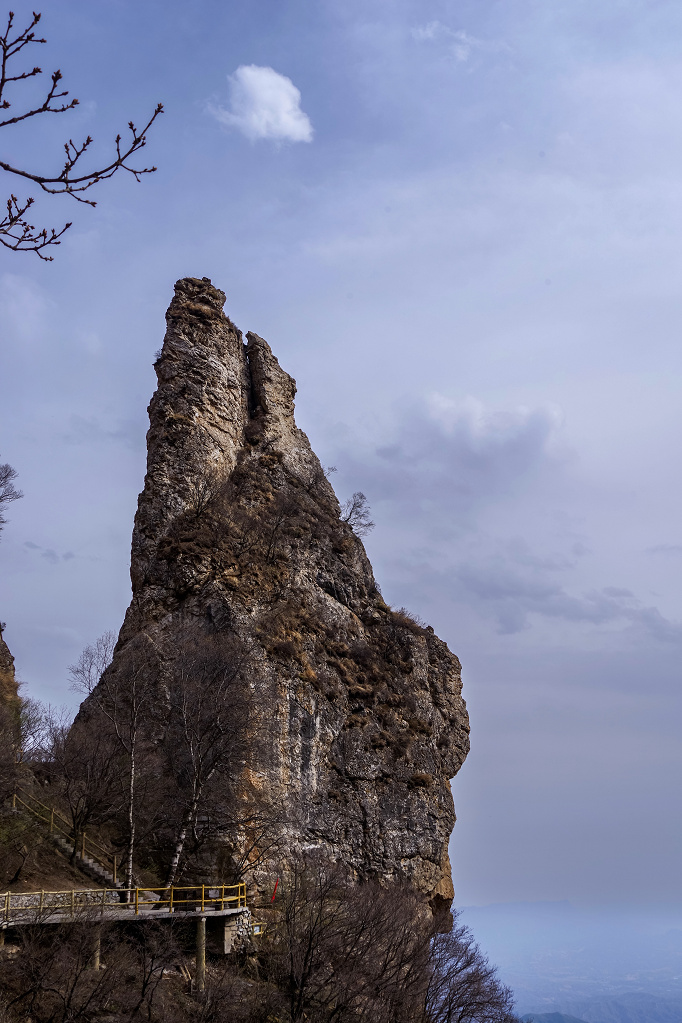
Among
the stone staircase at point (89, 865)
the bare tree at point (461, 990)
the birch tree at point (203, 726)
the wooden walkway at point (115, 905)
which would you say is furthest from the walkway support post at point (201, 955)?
the bare tree at point (461, 990)

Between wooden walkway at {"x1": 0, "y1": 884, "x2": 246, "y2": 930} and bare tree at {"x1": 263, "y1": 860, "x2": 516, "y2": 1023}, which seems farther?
bare tree at {"x1": 263, "y1": 860, "x2": 516, "y2": 1023}

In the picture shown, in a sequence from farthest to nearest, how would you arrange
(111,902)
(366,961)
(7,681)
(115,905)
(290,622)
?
(7,681)
(290,622)
(366,961)
(111,902)
(115,905)

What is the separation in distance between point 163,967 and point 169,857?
8.82 metres

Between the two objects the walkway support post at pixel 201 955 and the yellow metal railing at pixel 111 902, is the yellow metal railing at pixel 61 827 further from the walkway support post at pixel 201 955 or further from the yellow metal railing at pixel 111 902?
the walkway support post at pixel 201 955

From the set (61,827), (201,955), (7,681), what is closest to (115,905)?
(201,955)

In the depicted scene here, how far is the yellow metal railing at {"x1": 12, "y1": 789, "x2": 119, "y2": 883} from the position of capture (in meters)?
33.9

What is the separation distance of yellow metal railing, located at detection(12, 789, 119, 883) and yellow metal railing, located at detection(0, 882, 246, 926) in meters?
3.15

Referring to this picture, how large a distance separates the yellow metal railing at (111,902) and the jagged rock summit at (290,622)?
9.58 ft

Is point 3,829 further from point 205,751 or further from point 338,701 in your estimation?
point 338,701

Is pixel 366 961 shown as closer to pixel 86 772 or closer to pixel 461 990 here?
pixel 461 990

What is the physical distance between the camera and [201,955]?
1167 inches

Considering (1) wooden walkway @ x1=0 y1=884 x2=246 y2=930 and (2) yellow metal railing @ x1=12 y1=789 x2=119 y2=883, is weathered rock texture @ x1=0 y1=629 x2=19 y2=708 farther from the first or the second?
(1) wooden walkway @ x1=0 y1=884 x2=246 y2=930

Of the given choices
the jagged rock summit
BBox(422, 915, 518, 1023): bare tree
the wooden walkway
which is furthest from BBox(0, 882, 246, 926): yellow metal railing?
BBox(422, 915, 518, 1023): bare tree

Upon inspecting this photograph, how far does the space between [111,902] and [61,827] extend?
700 cm
